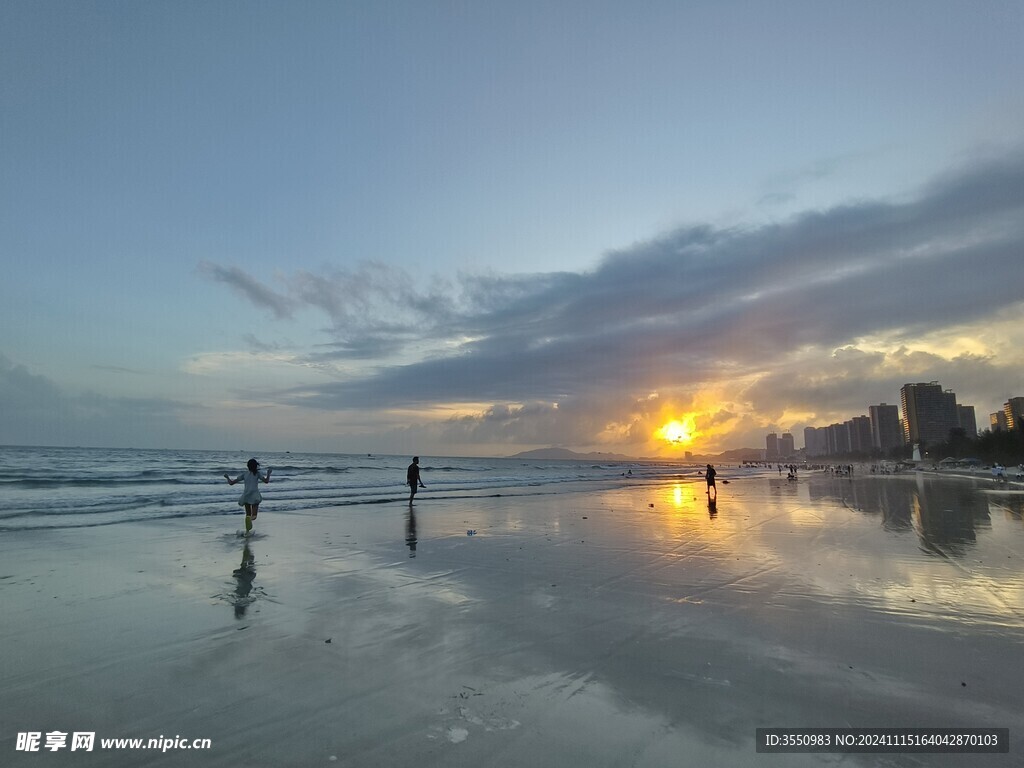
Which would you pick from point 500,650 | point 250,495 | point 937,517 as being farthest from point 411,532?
point 937,517

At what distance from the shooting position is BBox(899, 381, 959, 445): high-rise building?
17900 centimetres

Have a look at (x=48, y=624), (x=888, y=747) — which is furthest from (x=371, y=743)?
(x=48, y=624)

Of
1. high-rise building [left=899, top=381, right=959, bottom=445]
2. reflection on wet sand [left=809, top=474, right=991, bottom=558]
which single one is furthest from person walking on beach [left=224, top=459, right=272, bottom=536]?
high-rise building [left=899, top=381, right=959, bottom=445]

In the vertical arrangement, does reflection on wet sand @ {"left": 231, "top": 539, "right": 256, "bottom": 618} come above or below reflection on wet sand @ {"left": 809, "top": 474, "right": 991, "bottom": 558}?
above

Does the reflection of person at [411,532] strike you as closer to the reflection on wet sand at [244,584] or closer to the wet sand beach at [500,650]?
the wet sand beach at [500,650]

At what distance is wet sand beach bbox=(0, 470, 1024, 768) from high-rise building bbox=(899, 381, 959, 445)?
21296 cm

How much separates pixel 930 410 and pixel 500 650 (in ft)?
744

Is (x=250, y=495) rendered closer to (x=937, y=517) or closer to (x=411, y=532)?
(x=411, y=532)

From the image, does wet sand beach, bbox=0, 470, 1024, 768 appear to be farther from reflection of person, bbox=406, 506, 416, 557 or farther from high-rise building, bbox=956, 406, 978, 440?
high-rise building, bbox=956, 406, 978, 440

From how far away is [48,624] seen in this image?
692cm

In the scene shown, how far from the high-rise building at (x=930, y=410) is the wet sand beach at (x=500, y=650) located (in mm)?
212955

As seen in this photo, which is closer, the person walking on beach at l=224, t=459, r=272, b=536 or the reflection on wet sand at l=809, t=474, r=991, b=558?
the reflection on wet sand at l=809, t=474, r=991, b=558

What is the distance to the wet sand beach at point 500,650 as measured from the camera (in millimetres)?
4051

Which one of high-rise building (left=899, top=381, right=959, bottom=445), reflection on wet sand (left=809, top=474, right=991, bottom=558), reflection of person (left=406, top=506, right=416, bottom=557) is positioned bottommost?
reflection on wet sand (left=809, top=474, right=991, bottom=558)
